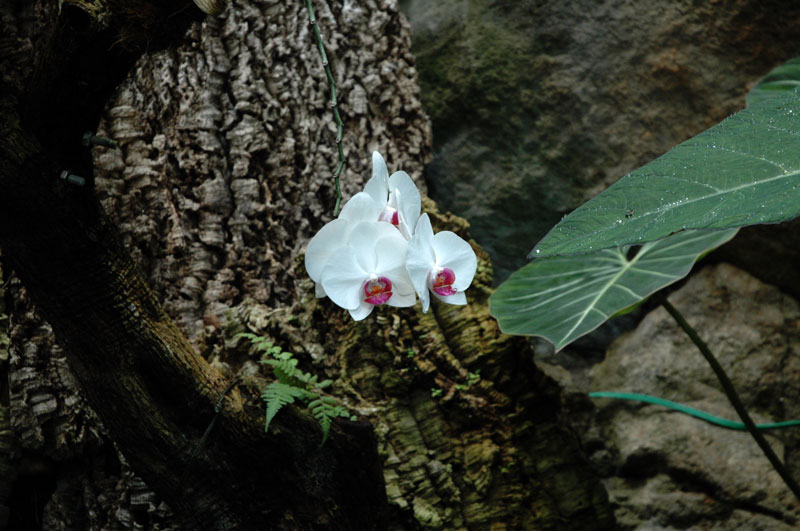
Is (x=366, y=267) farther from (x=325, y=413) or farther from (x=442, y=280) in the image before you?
(x=325, y=413)

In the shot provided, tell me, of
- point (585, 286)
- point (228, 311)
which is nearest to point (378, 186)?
point (228, 311)

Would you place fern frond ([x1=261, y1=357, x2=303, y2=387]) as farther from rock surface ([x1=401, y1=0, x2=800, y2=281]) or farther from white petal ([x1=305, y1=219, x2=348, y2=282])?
rock surface ([x1=401, y1=0, x2=800, y2=281])

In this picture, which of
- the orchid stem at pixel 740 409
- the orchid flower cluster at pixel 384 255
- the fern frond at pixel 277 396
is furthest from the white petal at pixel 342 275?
the orchid stem at pixel 740 409

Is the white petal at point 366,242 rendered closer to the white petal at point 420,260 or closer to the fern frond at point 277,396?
the white petal at point 420,260

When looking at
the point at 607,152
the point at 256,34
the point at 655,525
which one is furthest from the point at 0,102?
the point at 655,525

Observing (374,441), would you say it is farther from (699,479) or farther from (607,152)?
(607,152)

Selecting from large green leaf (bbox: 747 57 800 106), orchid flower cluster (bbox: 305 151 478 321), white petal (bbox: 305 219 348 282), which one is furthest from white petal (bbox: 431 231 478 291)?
large green leaf (bbox: 747 57 800 106)

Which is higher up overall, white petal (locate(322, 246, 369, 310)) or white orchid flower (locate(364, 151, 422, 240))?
white orchid flower (locate(364, 151, 422, 240))
